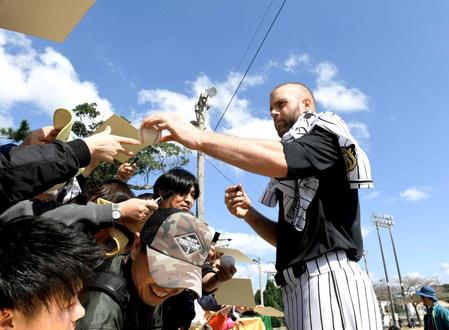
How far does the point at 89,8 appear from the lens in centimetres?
181

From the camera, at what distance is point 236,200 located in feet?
7.35

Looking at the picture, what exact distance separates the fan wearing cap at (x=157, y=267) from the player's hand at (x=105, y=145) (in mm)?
334

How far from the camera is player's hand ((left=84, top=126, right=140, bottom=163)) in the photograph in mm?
1609

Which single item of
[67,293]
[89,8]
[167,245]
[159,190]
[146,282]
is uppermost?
[89,8]

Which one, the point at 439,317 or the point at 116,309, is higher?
the point at 439,317

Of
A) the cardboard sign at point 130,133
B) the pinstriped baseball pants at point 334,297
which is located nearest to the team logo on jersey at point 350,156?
the pinstriped baseball pants at point 334,297

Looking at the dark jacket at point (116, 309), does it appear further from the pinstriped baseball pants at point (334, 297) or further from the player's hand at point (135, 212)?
the pinstriped baseball pants at point (334, 297)

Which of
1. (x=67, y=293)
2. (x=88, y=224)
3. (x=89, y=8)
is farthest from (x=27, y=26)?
(x=67, y=293)

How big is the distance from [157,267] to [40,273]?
0.63 meters

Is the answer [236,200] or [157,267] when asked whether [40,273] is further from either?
[236,200]

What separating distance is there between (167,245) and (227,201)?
2.24 ft

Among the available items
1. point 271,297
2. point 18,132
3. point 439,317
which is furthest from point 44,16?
point 271,297

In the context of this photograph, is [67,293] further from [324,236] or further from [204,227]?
[324,236]

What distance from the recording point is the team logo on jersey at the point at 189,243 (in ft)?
5.45
